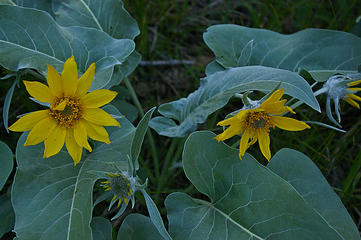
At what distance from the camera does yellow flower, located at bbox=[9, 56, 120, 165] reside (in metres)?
1.31

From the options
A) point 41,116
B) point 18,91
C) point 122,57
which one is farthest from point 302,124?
point 18,91

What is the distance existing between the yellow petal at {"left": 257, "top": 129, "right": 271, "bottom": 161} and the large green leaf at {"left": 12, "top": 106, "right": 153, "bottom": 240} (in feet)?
1.81

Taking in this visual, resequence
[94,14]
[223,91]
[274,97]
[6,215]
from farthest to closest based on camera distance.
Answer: [94,14] → [6,215] → [223,91] → [274,97]

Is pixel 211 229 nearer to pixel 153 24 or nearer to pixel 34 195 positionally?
pixel 34 195

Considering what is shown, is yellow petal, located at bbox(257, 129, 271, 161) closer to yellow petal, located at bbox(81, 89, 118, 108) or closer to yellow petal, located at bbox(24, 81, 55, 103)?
yellow petal, located at bbox(81, 89, 118, 108)

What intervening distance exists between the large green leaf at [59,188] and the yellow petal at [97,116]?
6.3 inches

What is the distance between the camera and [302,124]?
1336mm

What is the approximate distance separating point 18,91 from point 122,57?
32.2 inches

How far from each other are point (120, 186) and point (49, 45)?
73 cm

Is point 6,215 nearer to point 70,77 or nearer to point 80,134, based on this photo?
point 80,134

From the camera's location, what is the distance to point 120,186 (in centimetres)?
138

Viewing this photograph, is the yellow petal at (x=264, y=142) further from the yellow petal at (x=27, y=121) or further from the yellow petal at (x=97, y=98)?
the yellow petal at (x=27, y=121)

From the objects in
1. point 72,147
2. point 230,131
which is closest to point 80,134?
point 72,147

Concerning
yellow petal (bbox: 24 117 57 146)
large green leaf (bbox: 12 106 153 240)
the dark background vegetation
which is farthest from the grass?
yellow petal (bbox: 24 117 57 146)
